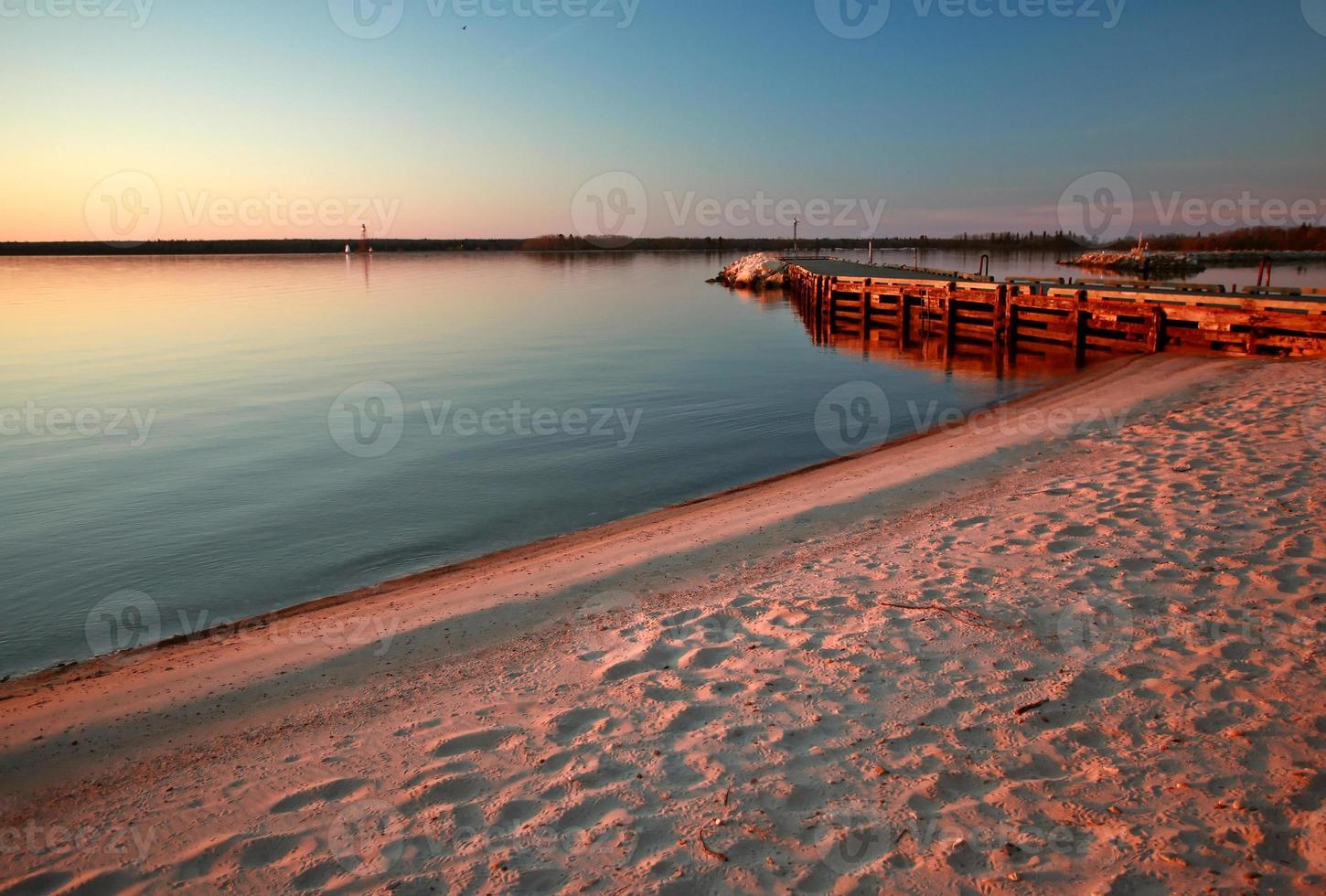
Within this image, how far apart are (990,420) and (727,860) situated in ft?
41.2

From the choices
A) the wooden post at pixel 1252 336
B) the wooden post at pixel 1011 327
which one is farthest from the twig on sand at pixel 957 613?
the wooden post at pixel 1011 327

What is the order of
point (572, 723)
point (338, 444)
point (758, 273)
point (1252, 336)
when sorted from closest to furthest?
point (572, 723), point (338, 444), point (1252, 336), point (758, 273)

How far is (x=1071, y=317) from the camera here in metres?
21.2

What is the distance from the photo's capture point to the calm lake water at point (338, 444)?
897 cm

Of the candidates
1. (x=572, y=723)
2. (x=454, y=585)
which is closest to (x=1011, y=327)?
(x=454, y=585)

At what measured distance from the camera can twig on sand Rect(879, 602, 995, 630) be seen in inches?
219

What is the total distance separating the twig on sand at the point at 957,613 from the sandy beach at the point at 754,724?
0.03 metres

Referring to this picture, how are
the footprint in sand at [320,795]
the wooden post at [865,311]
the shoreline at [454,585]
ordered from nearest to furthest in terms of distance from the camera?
1. the footprint in sand at [320,795]
2. the shoreline at [454,585]
3. the wooden post at [865,311]

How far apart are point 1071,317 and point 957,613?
18.5 m

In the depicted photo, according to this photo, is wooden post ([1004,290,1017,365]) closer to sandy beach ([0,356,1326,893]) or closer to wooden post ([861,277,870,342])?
wooden post ([861,277,870,342])

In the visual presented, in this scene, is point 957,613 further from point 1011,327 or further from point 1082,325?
point 1011,327

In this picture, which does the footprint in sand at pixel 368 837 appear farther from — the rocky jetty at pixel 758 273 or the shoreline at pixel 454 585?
the rocky jetty at pixel 758 273

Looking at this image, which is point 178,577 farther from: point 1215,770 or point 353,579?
point 1215,770

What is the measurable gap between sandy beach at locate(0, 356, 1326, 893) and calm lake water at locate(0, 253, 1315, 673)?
2.01 metres
